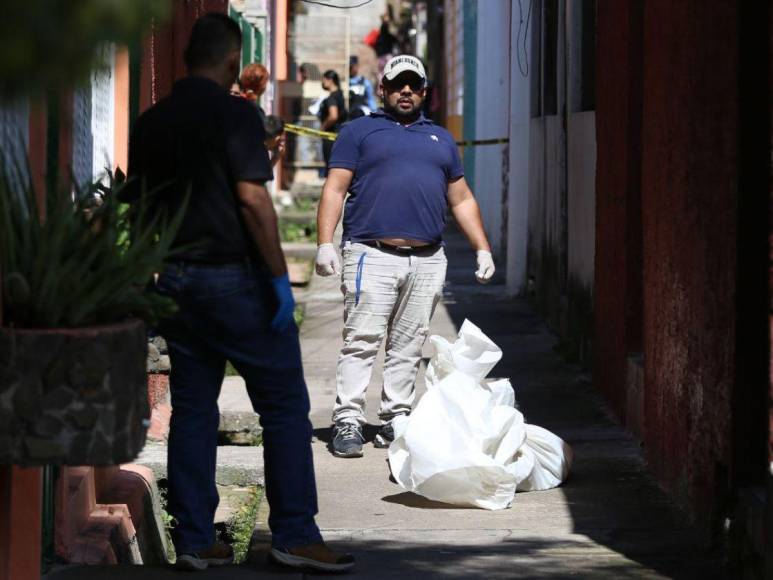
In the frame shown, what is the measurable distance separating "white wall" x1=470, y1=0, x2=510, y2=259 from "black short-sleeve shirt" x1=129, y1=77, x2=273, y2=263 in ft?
31.8

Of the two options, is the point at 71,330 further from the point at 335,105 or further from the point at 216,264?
the point at 335,105

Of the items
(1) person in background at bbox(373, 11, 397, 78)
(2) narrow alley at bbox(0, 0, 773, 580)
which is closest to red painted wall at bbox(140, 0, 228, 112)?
(2) narrow alley at bbox(0, 0, 773, 580)

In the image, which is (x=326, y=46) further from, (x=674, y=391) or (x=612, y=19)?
(x=674, y=391)

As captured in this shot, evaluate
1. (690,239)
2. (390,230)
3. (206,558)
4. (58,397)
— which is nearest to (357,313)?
Result: (390,230)

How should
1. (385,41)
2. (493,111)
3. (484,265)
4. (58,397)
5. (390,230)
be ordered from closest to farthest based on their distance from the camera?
(58,397), (390,230), (484,265), (493,111), (385,41)

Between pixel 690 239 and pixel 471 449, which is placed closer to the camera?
pixel 690 239

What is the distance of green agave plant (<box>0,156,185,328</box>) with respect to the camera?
399cm

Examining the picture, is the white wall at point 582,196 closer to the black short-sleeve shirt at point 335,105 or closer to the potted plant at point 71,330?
the potted plant at point 71,330

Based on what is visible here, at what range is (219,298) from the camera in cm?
504

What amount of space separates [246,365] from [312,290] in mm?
9396

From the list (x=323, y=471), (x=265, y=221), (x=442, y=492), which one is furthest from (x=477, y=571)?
(x=323, y=471)

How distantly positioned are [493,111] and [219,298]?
39.8 feet

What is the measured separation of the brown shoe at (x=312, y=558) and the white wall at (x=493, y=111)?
9713 millimetres

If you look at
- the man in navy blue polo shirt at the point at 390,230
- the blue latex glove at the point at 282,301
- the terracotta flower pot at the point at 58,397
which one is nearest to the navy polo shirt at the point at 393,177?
the man in navy blue polo shirt at the point at 390,230
